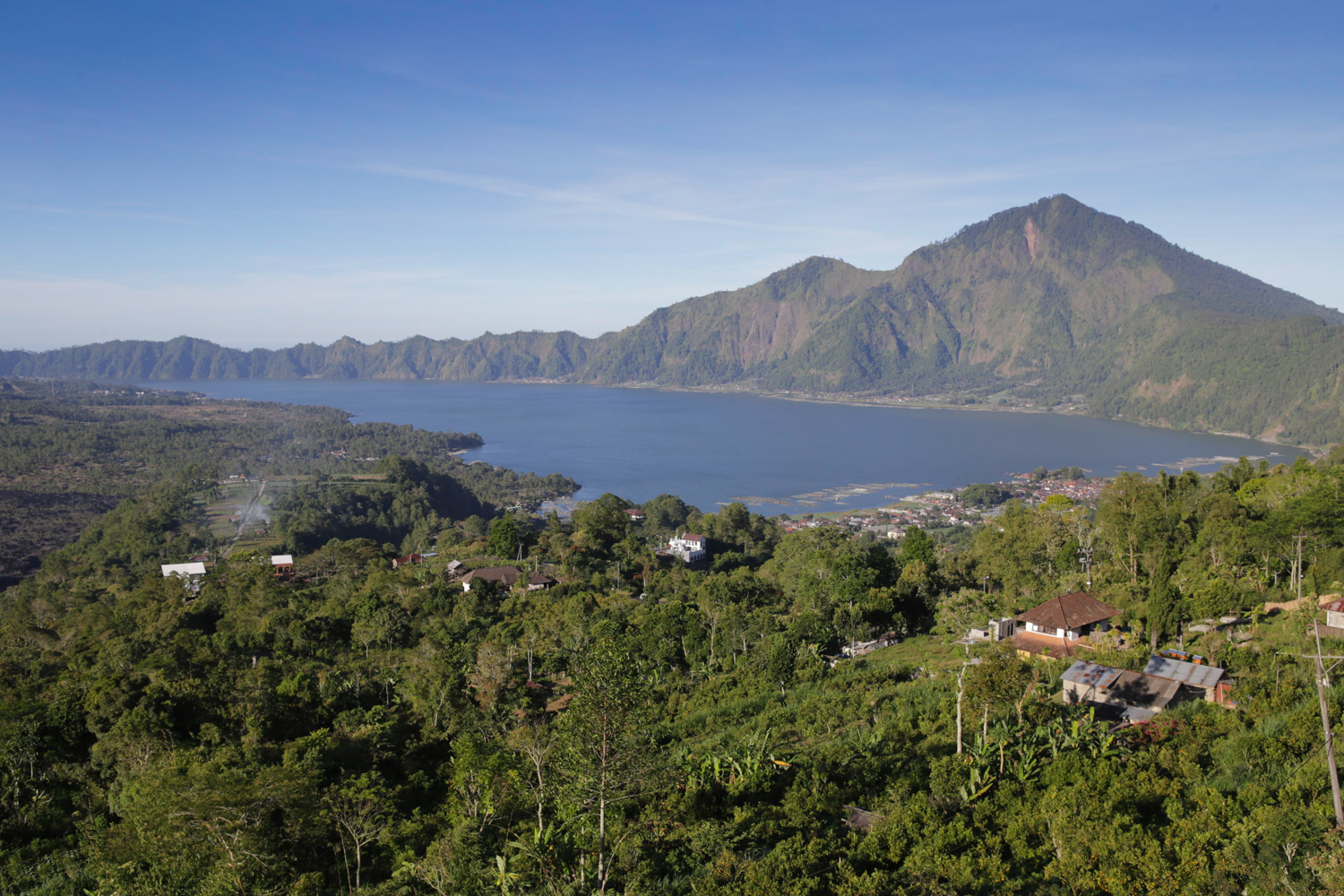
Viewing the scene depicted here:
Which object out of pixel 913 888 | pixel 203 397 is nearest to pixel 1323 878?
pixel 913 888

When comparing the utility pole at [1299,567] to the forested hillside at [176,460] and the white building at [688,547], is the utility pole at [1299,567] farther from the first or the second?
the forested hillside at [176,460]

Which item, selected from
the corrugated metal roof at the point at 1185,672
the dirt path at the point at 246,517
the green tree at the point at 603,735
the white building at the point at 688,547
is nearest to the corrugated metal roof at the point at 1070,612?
the corrugated metal roof at the point at 1185,672

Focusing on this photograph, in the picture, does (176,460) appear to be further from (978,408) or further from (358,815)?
(978,408)

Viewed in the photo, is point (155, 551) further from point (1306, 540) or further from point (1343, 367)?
point (1343, 367)

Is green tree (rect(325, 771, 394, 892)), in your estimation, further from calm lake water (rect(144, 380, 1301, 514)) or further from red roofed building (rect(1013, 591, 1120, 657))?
calm lake water (rect(144, 380, 1301, 514))

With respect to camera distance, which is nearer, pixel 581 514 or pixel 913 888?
pixel 913 888

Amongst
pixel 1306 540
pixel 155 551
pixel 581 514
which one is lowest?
pixel 155 551

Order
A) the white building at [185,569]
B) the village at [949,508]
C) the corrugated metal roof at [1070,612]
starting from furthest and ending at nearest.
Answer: the village at [949,508] < the white building at [185,569] < the corrugated metal roof at [1070,612]
